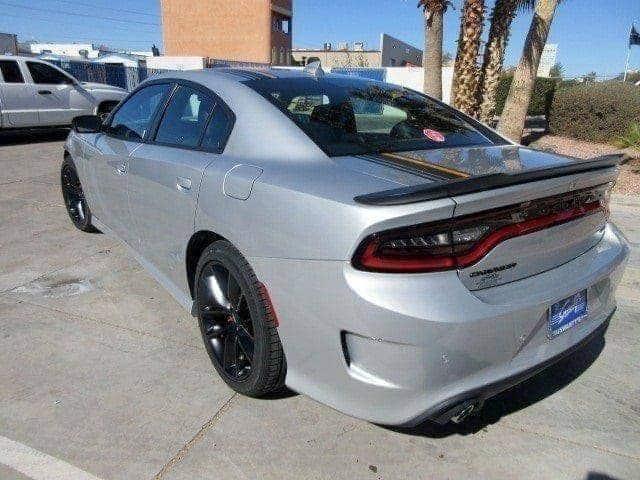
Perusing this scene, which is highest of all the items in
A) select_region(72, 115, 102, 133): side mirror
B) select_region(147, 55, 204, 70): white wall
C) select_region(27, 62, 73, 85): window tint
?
select_region(147, 55, 204, 70): white wall

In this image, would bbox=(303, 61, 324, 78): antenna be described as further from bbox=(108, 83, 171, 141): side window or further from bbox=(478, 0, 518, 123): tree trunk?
bbox=(478, 0, 518, 123): tree trunk

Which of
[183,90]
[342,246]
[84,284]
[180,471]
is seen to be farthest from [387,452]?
[84,284]

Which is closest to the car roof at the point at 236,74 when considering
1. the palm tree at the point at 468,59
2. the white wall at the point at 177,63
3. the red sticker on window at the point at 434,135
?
the red sticker on window at the point at 434,135

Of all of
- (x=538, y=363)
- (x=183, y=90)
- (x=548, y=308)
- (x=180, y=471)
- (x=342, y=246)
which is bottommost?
(x=180, y=471)

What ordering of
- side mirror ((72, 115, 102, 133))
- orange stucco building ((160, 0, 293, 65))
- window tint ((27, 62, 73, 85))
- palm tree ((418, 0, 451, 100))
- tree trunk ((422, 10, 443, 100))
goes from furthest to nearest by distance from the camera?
orange stucco building ((160, 0, 293, 65))
window tint ((27, 62, 73, 85))
tree trunk ((422, 10, 443, 100))
palm tree ((418, 0, 451, 100))
side mirror ((72, 115, 102, 133))

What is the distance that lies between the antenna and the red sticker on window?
2.84 ft

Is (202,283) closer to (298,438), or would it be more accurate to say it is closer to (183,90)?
(298,438)

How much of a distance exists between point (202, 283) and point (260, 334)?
1.88ft

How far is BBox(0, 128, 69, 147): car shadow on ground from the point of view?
36.7 feet

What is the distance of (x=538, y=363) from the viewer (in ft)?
6.49

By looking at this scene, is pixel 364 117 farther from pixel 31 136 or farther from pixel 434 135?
pixel 31 136

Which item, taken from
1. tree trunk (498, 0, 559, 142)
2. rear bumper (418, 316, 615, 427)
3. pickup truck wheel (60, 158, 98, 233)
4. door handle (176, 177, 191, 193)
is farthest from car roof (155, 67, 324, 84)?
tree trunk (498, 0, 559, 142)

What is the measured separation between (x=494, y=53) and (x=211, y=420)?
9.57 meters

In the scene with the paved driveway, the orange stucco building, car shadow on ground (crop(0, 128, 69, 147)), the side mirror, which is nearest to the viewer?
the paved driveway
